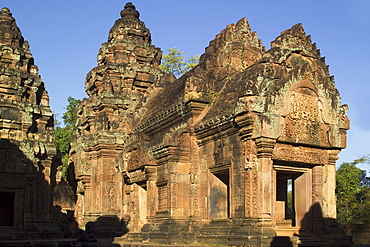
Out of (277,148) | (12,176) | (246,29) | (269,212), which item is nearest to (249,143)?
(277,148)

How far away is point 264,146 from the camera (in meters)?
12.8

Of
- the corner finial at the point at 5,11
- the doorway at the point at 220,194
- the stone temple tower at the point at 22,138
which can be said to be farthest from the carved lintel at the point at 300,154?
the corner finial at the point at 5,11

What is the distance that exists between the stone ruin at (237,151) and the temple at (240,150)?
29mm

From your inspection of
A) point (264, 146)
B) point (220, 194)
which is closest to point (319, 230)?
point (220, 194)

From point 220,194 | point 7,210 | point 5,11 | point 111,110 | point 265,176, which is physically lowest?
point 7,210

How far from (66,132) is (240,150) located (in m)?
33.4

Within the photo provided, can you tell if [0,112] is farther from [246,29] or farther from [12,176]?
[246,29]

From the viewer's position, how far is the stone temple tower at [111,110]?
21.3 metres

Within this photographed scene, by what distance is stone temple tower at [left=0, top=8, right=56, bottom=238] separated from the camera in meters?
23.3

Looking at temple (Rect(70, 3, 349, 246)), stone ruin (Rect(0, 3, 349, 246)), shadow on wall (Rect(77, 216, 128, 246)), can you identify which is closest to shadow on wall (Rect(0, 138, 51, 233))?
shadow on wall (Rect(77, 216, 128, 246))

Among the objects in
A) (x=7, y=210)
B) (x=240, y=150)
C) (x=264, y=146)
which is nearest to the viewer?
(x=264, y=146)

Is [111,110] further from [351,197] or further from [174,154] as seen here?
[351,197]

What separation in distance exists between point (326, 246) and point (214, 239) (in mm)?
2850

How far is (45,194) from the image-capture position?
25000mm
